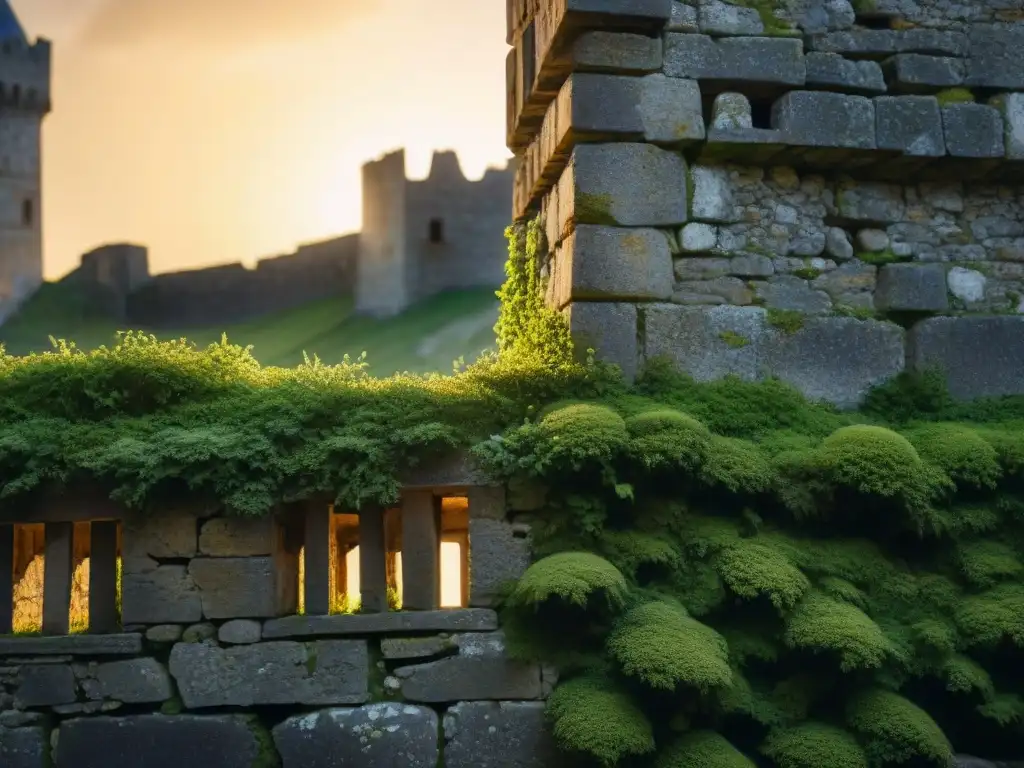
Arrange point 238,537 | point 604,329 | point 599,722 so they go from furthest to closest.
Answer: point 604,329
point 238,537
point 599,722

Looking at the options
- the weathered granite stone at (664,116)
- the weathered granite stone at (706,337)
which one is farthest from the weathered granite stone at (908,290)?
the weathered granite stone at (664,116)

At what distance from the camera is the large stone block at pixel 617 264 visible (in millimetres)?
7965

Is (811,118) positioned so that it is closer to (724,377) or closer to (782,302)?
(782,302)

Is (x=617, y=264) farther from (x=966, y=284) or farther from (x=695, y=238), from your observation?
(x=966, y=284)

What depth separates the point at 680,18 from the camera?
321 inches

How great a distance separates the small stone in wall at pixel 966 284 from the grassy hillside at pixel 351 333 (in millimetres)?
23916

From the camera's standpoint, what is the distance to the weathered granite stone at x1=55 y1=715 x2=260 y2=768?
698 cm

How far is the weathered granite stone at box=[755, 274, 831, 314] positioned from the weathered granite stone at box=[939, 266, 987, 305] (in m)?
0.81

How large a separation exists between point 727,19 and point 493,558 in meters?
3.49

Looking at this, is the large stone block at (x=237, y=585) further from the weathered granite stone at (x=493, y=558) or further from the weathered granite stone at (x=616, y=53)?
the weathered granite stone at (x=616, y=53)

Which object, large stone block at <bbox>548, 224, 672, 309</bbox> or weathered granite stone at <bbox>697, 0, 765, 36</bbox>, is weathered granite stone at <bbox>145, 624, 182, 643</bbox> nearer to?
large stone block at <bbox>548, 224, 672, 309</bbox>

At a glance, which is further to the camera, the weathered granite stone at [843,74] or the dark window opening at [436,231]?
the dark window opening at [436,231]

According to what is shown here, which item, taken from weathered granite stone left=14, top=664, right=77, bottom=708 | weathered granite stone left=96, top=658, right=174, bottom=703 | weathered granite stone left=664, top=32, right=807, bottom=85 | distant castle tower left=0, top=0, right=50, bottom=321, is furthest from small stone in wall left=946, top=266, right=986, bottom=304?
distant castle tower left=0, top=0, right=50, bottom=321

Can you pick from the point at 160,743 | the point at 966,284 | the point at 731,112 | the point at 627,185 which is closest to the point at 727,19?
the point at 731,112
